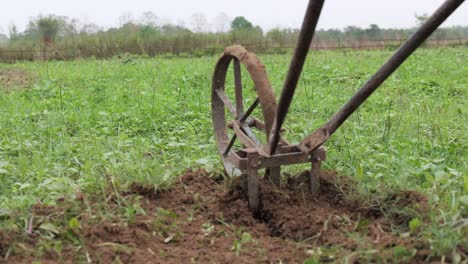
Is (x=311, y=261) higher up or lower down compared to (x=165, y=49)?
lower down

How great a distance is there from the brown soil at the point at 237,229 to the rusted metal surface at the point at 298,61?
34 centimetres

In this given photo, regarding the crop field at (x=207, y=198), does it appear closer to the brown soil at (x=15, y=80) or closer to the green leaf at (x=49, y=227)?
the green leaf at (x=49, y=227)

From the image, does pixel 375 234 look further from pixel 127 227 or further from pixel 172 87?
pixel 172 87

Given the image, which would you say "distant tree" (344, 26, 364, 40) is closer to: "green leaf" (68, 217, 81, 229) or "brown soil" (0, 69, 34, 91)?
"brown soil" (0, 69, 34, 91)

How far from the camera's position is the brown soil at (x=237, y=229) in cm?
208

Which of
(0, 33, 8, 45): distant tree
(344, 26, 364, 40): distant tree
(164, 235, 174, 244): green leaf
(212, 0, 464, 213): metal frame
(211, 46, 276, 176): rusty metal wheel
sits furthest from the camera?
(344, 26, 364, 40): distant tree

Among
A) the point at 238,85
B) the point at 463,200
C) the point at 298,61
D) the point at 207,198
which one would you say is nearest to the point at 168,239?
the point at 207,198

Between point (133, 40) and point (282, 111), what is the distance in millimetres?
16598

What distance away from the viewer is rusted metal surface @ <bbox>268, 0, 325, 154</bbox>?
1.81 metres

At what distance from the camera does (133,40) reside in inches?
715

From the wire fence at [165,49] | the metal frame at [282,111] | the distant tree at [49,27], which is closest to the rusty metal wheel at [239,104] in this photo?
the metal frame at [282,111]

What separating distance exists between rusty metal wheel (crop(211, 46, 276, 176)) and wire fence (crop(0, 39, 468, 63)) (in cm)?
1096

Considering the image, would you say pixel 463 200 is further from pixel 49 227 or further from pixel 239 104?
pixel 49 227

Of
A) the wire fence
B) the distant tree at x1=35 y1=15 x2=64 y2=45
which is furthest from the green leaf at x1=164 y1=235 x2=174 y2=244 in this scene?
the distant tree at x1=35 y1=15 x2=64 y2=45
